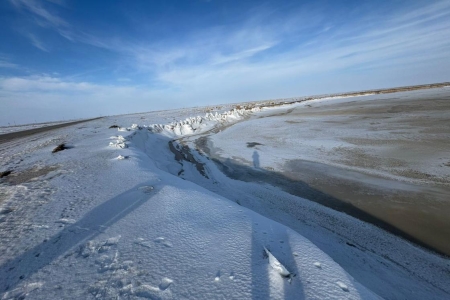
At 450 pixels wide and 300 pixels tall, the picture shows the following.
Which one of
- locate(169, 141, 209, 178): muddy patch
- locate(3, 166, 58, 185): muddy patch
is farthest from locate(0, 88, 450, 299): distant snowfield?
locate(169, 141, 209, 178): muddy patch

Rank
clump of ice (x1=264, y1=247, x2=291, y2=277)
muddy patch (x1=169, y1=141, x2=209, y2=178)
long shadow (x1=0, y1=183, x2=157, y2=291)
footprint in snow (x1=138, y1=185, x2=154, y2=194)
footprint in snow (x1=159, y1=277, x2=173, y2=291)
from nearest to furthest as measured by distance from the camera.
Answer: footprint in snow (x1=159, y1=277, x2=173, y2=291) → clump of ice (x1=264, y1=247, x2=291, y2=277) → long shadow (x1=0, y1=183, x2=157, y2=291) → footprint in snow (x1=138, y1=185, x2=154, y2=194) → muddy patch (x1=169, y1=141, x2=209, y2=178)

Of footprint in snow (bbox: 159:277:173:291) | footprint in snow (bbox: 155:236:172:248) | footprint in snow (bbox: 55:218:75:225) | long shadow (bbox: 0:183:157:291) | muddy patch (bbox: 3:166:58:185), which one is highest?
muddy patch (bbox: 3:166:58:185)

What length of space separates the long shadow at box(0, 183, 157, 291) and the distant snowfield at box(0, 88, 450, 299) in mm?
16

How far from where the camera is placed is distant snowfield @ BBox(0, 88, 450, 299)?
2.27 metres

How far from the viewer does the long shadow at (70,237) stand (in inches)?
99.6

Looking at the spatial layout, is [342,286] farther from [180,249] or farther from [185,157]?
[185,157]

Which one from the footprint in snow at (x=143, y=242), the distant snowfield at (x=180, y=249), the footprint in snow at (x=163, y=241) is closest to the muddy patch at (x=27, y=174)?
the distant snowfield at (x=180, y=249)

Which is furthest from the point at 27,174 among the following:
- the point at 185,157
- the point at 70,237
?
the point at 185,157

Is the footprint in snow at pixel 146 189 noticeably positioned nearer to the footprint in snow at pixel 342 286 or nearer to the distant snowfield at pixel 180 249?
the distant snowfield at pixel 180 249

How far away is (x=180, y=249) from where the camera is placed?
2814mm

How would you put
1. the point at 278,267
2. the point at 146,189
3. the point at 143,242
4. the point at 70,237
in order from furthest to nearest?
the point at 146,189
the point at 70,237
the point at 143,242
the point at 278,267

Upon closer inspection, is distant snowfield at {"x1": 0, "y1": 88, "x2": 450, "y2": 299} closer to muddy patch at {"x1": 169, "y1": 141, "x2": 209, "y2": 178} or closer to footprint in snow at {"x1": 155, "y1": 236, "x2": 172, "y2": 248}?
footprint in snow at {"x1": 155, "y1": 236, "x2": 172, "y2": 248}

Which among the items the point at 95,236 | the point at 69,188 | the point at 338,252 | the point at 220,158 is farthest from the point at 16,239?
the point at 220,158

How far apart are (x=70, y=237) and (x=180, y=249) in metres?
1.79
